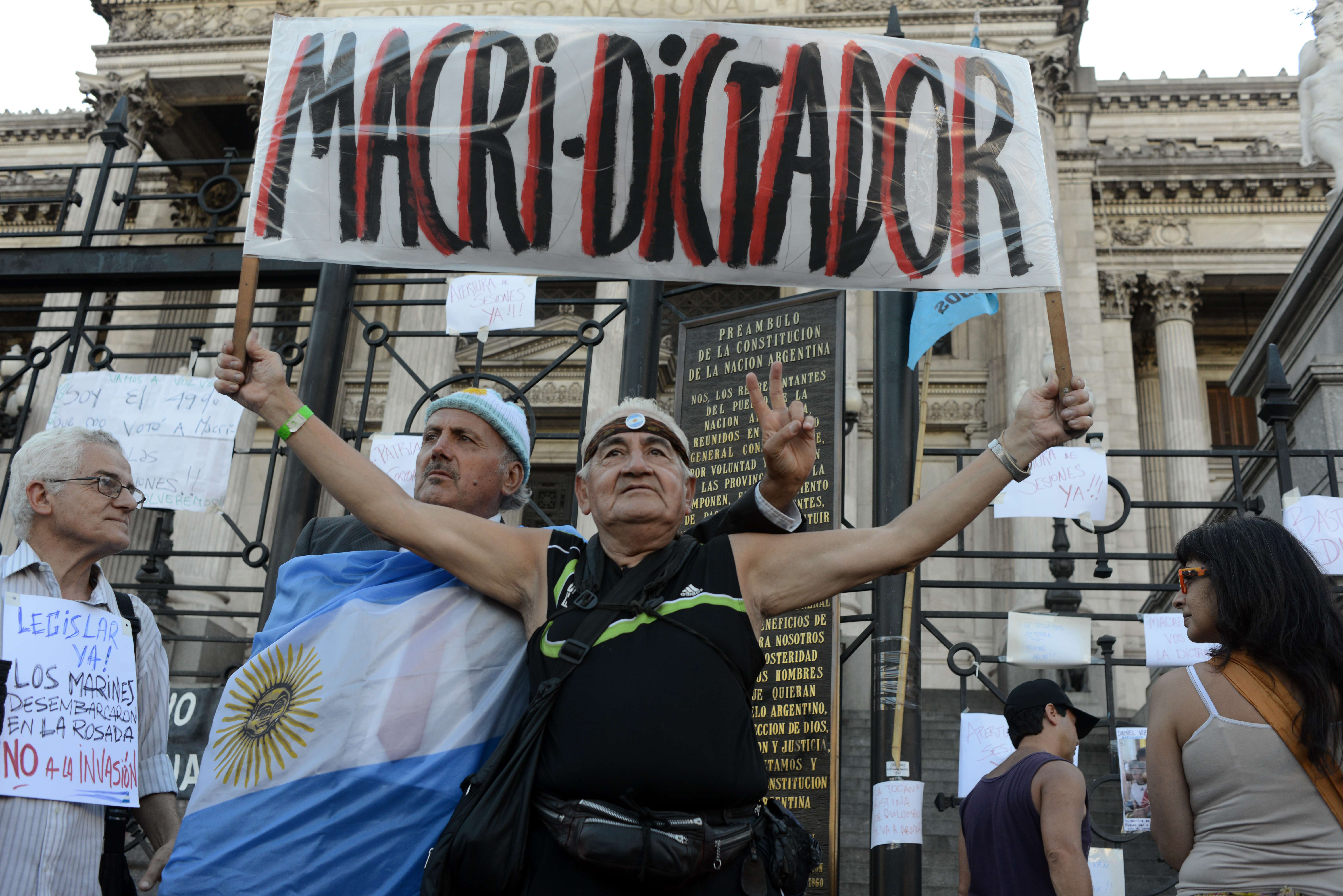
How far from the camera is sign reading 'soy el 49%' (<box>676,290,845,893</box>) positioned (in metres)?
5.70

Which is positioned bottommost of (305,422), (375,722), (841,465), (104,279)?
(375,722)

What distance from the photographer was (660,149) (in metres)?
3.99

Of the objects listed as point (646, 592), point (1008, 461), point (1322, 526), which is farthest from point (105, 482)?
point (1322, 526)

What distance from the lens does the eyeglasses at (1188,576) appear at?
313cm

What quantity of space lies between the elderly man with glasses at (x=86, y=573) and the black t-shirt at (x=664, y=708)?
1428 millimetres

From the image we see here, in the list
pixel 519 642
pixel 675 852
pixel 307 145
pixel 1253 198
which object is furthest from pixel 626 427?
pixel 1253 198

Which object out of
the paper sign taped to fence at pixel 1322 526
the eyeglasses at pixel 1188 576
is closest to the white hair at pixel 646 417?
the eyeglasses at pixel 1188 576

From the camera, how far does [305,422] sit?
289 centimetres

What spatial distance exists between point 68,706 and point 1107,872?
5.07 metres

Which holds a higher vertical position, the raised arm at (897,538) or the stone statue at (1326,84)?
the stone statue at (1326,84)

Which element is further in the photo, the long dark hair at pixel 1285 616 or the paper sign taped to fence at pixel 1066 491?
the paper sign taped to fence at pixel 1066 491

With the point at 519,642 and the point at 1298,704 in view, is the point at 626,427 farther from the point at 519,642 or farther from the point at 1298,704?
the point at 1298,704

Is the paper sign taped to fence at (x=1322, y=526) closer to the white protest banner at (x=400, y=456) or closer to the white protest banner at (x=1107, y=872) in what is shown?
the white protest banner at (x=1107, y=872)

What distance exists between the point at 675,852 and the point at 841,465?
3895 mm
